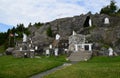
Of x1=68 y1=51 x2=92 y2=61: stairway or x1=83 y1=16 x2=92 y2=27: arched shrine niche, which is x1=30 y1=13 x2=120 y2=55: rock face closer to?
x1=83 y1=16 x2=92 y2=27: arched shrine niche

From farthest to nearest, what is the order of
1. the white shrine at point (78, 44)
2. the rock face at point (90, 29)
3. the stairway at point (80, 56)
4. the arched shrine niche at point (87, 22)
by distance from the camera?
the arched shrine niche at point (87, 22)
the rock face at point (90, 29)
the white shrine at point (78, 44)
the stairway at point (80, 56)

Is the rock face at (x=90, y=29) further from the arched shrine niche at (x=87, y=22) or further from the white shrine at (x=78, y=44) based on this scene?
the white shrine at (x=78, y=44)

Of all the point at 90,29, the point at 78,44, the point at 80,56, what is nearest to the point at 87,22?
the point at 90,29

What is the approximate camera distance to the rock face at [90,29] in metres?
75.1

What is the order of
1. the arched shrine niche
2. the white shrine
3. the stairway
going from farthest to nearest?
the arched shrine niche → the white shrine → the stairway

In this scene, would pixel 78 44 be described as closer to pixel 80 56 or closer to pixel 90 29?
pixel 90 29

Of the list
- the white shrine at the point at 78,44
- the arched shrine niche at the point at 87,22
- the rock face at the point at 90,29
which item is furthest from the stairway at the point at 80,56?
the arched shrine niche at the point at 87,22

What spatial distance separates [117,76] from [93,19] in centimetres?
6167

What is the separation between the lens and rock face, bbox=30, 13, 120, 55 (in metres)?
75.1

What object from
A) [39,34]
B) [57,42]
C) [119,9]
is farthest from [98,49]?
[119,9]

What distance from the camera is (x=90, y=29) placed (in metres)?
81.5

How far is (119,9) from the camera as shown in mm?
104062

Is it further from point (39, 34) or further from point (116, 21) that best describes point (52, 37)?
point (116, 21)

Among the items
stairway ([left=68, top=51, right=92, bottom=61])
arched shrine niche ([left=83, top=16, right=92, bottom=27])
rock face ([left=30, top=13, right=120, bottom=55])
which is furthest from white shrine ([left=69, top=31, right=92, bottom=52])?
arched shrine niche ([left=83, top=16, right=92, bottom=27])
